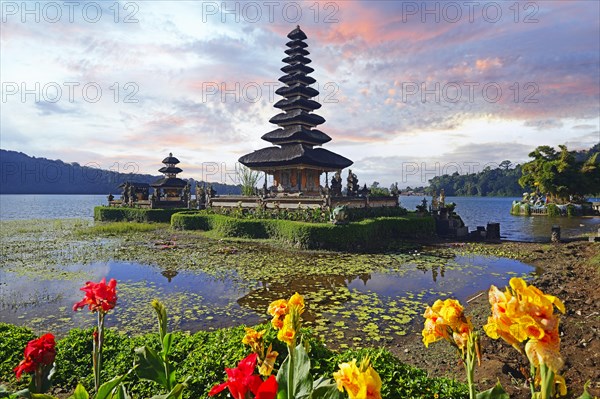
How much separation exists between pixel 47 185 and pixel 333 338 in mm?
221300

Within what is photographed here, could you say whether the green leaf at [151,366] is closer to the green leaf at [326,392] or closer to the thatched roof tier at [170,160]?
the green leaf at [326,392]

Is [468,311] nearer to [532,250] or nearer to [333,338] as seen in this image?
[333,338]

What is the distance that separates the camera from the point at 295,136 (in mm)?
29375

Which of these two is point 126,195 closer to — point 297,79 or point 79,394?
point 297,79

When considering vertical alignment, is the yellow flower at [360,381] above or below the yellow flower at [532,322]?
below

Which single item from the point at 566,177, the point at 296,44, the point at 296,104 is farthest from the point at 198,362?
the point at 566,177

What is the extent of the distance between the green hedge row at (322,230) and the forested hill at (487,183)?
113768 millimetres

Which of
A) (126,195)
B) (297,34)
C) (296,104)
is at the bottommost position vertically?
(126,195)

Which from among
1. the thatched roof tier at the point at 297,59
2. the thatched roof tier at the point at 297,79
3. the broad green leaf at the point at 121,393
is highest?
the thatched roof tier at the point at 297,59

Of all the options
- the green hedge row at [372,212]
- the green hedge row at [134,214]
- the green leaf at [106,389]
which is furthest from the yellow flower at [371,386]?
the green hedge row at [134,214]

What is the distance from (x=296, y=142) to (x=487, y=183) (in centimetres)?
13703

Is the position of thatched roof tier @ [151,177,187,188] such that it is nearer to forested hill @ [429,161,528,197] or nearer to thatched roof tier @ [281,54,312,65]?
thatched roof tier @ [281,54,312,65]

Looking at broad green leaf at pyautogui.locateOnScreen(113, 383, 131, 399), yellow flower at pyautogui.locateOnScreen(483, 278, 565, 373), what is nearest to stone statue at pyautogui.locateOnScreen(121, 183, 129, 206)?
broad green leaf at pyautogui.locateOnScreen(113, 383, 131, 399)

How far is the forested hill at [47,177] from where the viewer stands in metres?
169
